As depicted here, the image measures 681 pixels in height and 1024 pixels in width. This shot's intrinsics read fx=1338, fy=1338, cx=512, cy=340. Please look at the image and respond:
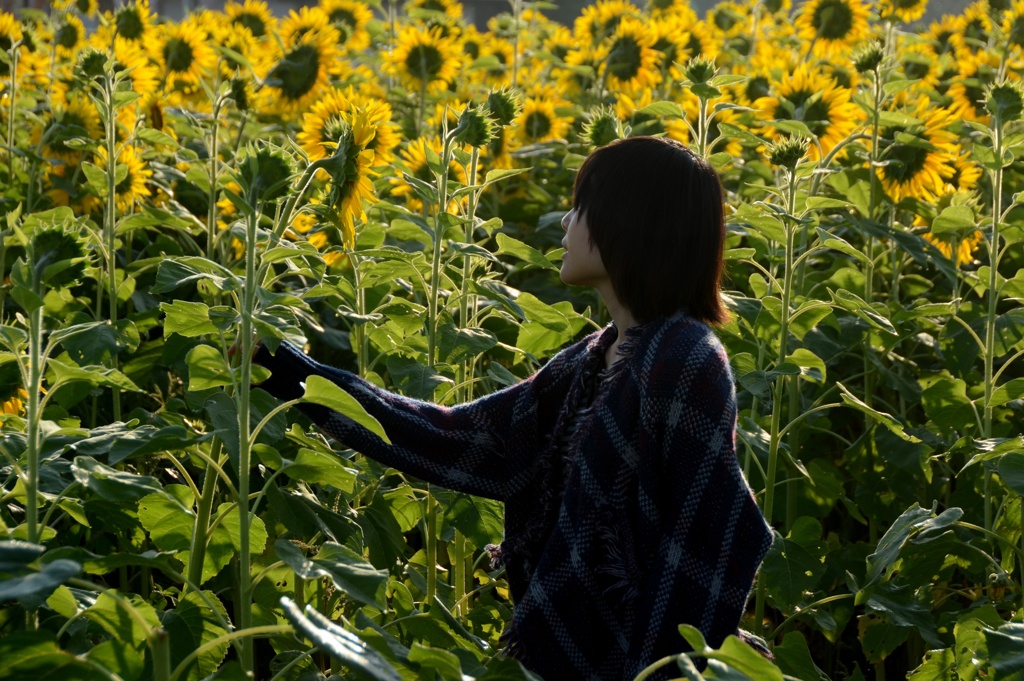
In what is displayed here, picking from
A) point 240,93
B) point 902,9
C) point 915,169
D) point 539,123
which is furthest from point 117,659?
point 902,9

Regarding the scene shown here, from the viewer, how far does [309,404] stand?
5.38 ft

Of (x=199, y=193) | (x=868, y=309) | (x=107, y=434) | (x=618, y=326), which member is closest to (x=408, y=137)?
(x=199, y=193)

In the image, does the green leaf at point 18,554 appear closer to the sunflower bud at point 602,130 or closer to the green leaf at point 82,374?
the green leaf at point 82,374

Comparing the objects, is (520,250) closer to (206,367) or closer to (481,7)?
(206,367)

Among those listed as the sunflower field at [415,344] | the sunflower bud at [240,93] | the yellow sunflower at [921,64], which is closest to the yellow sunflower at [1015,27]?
the sunflower field at [415,344]

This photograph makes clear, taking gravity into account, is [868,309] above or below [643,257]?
below

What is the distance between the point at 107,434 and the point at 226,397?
0.15 m

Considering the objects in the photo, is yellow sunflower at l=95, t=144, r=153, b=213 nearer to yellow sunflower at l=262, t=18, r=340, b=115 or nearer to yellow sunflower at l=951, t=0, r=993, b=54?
yellow sunflower at l=262, t=18, r=340, b=115

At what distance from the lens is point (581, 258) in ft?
5.26

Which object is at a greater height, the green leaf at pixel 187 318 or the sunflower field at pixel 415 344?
the green leaf at pixel 187 318

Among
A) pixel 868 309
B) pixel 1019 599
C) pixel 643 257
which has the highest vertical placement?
pixel 643 257

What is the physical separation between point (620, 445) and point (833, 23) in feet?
8.82

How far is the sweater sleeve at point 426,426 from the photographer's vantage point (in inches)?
65.5

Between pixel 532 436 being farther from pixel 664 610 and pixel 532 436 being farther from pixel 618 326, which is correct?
pixel 664 610
